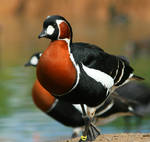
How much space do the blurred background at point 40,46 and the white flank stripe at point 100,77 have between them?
4489 mm

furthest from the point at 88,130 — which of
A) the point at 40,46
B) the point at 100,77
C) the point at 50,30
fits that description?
the point at 40,46

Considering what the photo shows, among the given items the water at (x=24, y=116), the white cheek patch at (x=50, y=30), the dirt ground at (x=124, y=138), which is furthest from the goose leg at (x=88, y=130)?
the water at (x=24, y=116)

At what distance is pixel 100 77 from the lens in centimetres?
455

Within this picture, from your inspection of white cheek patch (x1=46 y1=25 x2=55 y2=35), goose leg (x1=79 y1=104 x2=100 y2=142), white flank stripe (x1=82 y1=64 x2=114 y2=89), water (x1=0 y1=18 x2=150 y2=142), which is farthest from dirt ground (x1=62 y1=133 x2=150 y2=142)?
water (x1=0 y1=18 x2=150 y2=142)

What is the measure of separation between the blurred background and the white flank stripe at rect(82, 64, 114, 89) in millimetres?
4489

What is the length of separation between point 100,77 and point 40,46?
2298cm

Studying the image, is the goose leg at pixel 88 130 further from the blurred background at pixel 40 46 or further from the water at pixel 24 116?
the blurred background at pixel 40 46

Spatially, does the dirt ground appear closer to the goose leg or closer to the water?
the goose leg

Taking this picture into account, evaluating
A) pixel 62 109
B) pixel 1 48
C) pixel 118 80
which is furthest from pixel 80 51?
pixel 1 48

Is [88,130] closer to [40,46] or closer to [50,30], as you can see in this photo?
[50,30]

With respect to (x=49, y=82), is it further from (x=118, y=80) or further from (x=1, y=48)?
(x=1, y=48)

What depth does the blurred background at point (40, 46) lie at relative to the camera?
34.0ft

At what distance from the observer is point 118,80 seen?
4906 millimetres

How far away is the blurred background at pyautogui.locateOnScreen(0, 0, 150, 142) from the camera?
10352 millimetres
